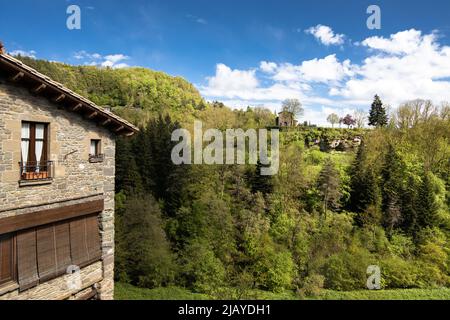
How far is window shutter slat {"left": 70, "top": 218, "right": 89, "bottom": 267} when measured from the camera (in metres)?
10.8

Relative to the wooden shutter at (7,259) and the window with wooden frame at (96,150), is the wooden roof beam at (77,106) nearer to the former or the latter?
the window with wooden frame at (96,150)

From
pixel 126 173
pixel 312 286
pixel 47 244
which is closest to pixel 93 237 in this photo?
pixel 47 244

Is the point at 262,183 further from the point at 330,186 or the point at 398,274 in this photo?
the point at 398,274

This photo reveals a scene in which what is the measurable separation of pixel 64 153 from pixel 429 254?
33055 mm

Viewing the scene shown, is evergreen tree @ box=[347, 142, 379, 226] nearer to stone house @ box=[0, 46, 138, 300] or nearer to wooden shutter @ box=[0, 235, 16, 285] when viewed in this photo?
stone house @ box=[0, 46, 138, 300]

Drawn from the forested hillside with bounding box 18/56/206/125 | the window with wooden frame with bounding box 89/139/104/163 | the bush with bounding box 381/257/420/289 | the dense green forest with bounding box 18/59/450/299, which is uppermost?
the forested hillside with bounding box 18/56/206/125

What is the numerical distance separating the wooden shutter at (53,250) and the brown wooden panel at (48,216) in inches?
13.7

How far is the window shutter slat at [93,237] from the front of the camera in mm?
11500

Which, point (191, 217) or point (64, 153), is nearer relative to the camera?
point (64, 153)

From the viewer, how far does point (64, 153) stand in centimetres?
1042

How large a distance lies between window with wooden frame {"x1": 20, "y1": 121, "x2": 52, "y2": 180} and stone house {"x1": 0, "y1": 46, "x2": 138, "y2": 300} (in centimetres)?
2

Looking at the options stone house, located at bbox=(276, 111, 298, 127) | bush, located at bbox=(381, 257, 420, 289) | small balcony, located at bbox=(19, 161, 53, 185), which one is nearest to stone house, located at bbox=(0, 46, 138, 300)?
small balcony, located at bbox=(19, 161, 53, 185)
